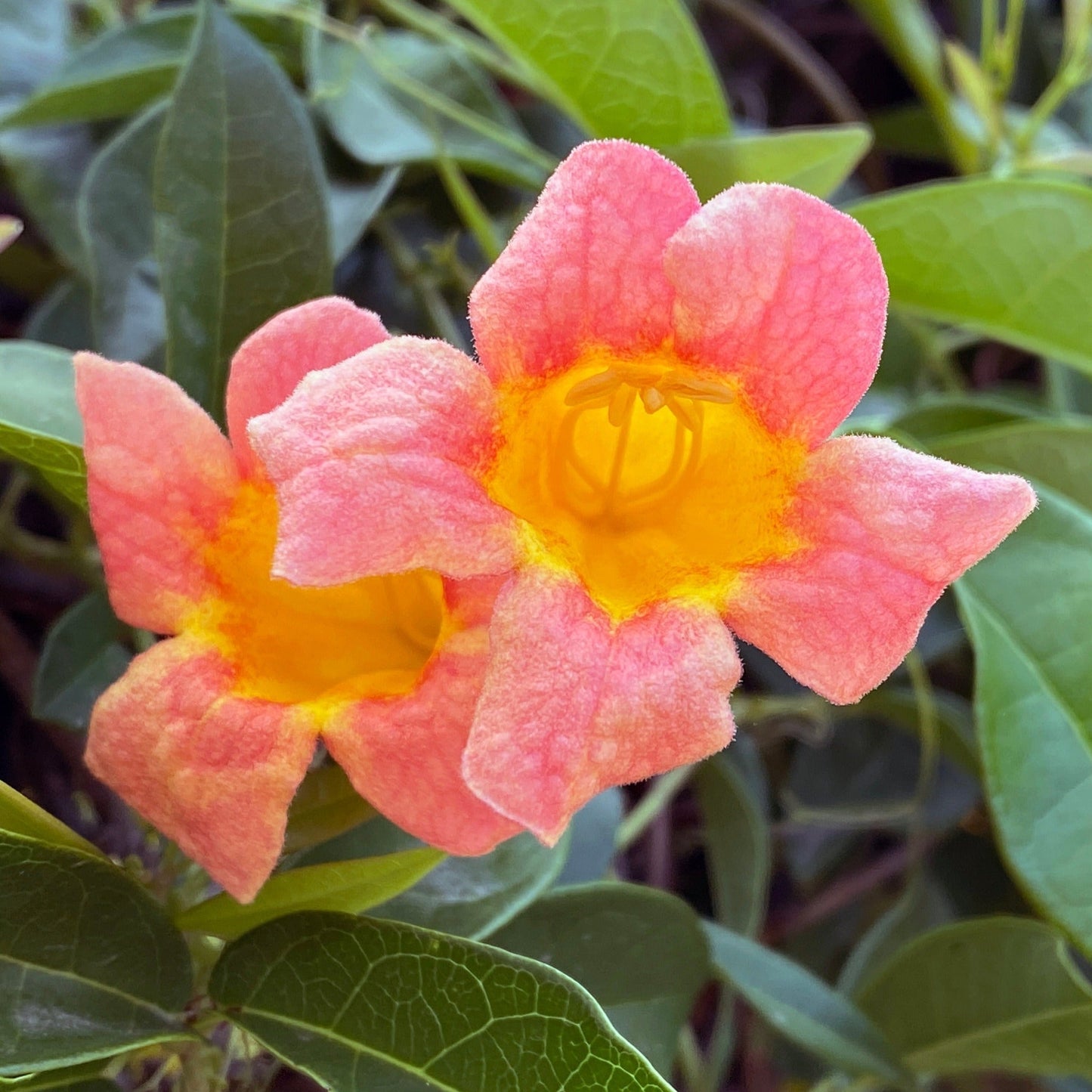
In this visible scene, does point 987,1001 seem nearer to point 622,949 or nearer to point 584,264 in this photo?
point 622,949

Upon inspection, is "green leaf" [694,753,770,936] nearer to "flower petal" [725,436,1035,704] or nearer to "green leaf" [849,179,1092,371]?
"green leaf" [849,179,1092,371]

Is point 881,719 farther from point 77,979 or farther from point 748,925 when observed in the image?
point 77,979

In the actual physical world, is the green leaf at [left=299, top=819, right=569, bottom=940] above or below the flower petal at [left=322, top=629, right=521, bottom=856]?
below

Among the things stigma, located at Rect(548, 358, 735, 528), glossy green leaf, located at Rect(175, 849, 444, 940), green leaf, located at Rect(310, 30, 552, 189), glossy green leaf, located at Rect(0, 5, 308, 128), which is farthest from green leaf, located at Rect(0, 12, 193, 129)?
glossy green leaf, located at Rect(175, 849, 444, 940)

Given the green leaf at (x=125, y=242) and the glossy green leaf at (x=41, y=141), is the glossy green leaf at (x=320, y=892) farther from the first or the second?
the glossy green leaf at (x=41, y=141)

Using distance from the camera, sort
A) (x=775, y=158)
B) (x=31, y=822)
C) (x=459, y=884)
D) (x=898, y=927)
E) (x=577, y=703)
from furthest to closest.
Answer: (x=898, y=927), (x=775, y=158), (x=459, y=884), (x=31, y=822), (x=577, y=703)

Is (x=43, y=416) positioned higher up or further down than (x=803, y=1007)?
higher up

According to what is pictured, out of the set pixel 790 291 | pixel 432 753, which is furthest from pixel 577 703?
pixel 790 291
